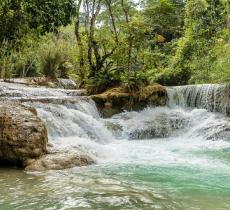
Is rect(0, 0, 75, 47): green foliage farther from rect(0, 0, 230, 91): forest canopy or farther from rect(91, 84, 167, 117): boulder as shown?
rect(91, 84, 167, 117): boulder

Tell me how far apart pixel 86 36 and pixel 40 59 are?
4.53 meters

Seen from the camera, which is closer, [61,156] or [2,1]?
[2,1]

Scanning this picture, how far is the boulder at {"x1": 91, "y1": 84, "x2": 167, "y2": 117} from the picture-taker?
13703 mm

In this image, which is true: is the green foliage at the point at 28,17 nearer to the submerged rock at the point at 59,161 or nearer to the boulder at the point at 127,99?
the submerged rock at the point at 59,161

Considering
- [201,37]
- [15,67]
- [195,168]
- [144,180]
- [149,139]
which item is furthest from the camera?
[15,67]

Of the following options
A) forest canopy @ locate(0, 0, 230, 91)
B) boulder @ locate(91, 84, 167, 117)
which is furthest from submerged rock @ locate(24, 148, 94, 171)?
boulder @ locate(91, 84, 167, 117)

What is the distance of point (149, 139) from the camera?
12.0m

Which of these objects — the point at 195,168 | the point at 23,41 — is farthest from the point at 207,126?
the point at 23,41

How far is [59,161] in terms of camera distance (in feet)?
23.9

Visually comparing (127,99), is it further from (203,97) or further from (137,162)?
(137,162)

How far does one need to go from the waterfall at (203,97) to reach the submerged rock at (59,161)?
7.35 meters

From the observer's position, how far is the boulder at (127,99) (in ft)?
45.0

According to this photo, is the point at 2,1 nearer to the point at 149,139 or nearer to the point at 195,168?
the point at 195,168

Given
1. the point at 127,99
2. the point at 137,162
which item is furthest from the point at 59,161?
the point at 127,99
